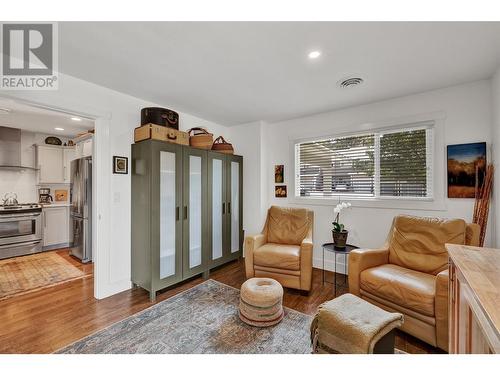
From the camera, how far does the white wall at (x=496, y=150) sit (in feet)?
6.83

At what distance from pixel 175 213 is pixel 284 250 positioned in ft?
4.69

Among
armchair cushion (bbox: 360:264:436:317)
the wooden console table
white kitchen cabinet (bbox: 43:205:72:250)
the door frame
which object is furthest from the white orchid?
white kitchen cabinet (bbox: 43:205:72:250)

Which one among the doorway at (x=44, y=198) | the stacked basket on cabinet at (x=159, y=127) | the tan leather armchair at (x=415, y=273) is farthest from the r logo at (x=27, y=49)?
the tan leather armchair at (x=415, y=273)

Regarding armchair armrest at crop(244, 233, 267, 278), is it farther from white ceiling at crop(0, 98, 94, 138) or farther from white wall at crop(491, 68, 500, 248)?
white ceiling at crop(0, 98, 94, 138)

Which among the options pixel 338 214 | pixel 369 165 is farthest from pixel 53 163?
pixel 369 165

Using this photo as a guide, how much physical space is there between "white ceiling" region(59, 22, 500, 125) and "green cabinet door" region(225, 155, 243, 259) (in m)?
1.15

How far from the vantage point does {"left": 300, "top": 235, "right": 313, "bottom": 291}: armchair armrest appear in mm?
2541

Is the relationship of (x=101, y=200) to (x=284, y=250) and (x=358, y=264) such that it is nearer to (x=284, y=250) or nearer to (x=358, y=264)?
(x=284, y=250)

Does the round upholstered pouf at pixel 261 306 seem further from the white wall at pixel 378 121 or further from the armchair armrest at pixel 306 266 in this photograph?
the white wall at pixel 378 121

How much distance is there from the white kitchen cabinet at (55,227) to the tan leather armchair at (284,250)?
12.8ft

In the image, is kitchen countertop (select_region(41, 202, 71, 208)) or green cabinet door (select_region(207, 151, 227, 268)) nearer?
green cabinet door (select_region(207, 151, 227, 268))

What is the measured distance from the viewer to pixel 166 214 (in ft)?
8.70
